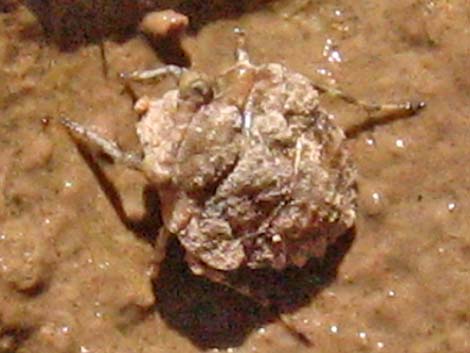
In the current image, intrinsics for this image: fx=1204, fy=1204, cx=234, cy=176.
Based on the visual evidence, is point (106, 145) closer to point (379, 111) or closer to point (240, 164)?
point (240, 164)

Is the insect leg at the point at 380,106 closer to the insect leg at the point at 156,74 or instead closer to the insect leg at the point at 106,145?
the insect leg at the point at 156,74

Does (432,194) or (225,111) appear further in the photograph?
(432,194)

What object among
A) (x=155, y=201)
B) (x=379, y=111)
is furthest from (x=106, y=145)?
(x=379, y=111)

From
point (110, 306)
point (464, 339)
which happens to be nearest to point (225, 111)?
point (110, 306)

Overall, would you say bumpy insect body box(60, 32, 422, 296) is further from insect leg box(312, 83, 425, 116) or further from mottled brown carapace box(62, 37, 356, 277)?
insect leg box(312, 83, 425, 116)

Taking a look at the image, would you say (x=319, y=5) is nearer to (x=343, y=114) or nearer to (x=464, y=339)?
(x=343, y=114)

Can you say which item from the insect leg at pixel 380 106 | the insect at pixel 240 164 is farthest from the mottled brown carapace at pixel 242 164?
the insect leg at pixel 380 106

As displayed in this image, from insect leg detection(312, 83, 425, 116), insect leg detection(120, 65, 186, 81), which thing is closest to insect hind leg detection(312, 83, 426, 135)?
insect leg detection(312, 83, 425, 116)
